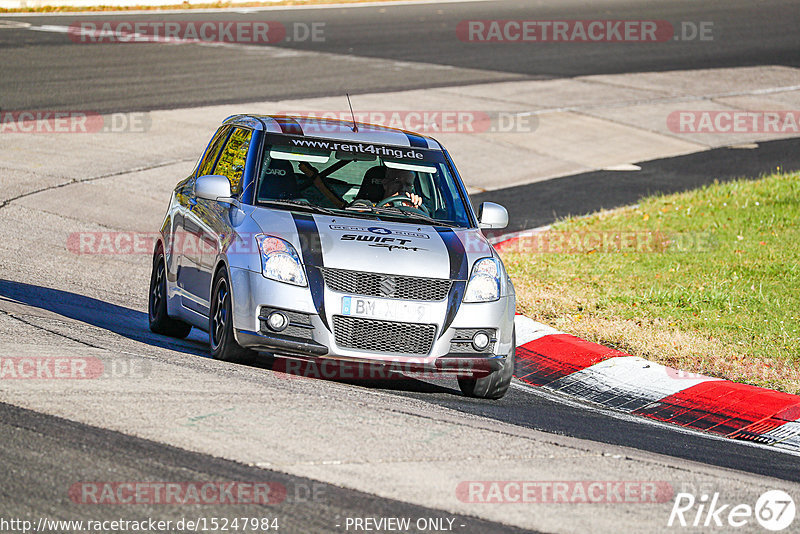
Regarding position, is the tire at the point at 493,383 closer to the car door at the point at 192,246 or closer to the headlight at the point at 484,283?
the headlight at the point at 484,283

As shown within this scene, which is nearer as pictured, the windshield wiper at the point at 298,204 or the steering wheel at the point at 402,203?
the windshield wiper at the point at 298,204

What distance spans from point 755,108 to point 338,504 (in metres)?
21.0

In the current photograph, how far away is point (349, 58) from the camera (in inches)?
1069

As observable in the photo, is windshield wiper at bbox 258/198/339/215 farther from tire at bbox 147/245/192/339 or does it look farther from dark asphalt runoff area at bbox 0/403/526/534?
dark asphalt runoff area at bbox 0/403/526/534

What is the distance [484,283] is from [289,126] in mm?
2149

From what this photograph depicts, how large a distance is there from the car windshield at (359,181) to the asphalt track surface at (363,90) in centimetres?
123

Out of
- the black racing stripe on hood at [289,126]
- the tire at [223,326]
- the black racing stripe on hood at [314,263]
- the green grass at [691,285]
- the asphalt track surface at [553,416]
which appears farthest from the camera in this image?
the green grass at [691,285]

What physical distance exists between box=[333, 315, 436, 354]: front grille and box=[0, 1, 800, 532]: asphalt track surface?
410 millimetres

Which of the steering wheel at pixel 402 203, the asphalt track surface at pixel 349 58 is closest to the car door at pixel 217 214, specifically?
the steering wheel at pixel 402 203

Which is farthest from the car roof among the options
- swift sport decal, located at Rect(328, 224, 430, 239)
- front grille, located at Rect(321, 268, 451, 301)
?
front grille, located at Rect(321, 268, 451, 301)

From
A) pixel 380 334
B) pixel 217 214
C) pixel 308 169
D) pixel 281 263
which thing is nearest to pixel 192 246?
pixel 217 214

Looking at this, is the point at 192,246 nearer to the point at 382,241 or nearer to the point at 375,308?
the point at 382,241

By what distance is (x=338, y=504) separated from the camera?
196 inches

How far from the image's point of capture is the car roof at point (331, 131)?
28.8 feet
